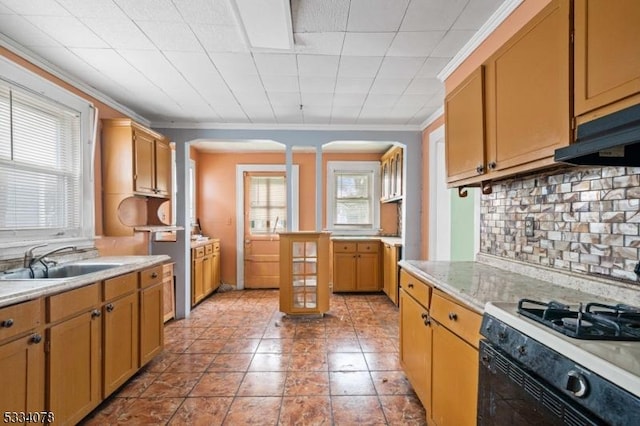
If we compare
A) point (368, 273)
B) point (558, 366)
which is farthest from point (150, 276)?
point (368, 273)

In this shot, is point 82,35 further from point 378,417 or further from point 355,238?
point 355,238

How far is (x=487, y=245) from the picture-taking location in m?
2.43

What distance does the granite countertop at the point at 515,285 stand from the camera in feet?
4.45

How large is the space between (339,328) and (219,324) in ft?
4.55

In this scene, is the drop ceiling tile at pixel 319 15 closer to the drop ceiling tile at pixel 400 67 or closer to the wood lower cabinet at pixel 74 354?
the drop ceiling tile at pixel 400 67

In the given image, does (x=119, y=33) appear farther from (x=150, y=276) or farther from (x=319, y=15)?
(x=150, y=276)

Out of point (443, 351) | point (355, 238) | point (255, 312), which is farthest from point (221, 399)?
point (355, 238)

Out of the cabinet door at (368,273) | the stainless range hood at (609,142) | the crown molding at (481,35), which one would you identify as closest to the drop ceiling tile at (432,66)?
the crown molding at (481,35)

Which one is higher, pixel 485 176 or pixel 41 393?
pixel 485 176

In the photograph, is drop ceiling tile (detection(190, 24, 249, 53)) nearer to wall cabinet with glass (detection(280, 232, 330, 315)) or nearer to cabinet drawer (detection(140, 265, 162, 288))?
cabinet drawer (detection(140, 265, 162, 288))

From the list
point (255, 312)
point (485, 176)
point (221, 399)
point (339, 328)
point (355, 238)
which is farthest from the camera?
point (355, 238)

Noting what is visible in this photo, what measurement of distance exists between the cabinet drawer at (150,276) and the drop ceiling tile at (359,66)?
2234mm

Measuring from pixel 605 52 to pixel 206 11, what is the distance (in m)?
1.91

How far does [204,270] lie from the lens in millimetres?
4812
